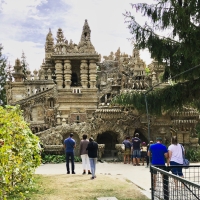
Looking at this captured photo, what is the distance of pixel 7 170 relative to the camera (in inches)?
286

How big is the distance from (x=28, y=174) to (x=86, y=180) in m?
2.58

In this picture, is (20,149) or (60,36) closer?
(20,149)

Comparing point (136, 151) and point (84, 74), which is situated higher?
point (84, 74)

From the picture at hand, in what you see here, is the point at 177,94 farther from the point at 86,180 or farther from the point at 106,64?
the point at 106,64

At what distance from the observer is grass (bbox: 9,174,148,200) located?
9.18m

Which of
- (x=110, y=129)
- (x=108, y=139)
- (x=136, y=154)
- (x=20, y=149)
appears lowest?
(x=136, y=154)

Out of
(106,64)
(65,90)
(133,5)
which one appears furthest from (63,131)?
(106,64)

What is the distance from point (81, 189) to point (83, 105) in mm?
15112

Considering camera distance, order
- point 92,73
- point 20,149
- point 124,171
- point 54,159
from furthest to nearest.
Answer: point 92,73
point 54,159
point 124,171
point 20,149

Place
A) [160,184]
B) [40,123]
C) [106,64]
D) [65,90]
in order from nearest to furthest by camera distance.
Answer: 1. [160,184]
2. [40,123]
3. [65,90]
4. [106,64]

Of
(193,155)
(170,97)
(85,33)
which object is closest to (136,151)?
(193,155)

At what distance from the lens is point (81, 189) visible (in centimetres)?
1005

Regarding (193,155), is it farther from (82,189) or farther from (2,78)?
(2,78)

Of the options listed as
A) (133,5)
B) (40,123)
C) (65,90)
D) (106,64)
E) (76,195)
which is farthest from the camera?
(106,64)
